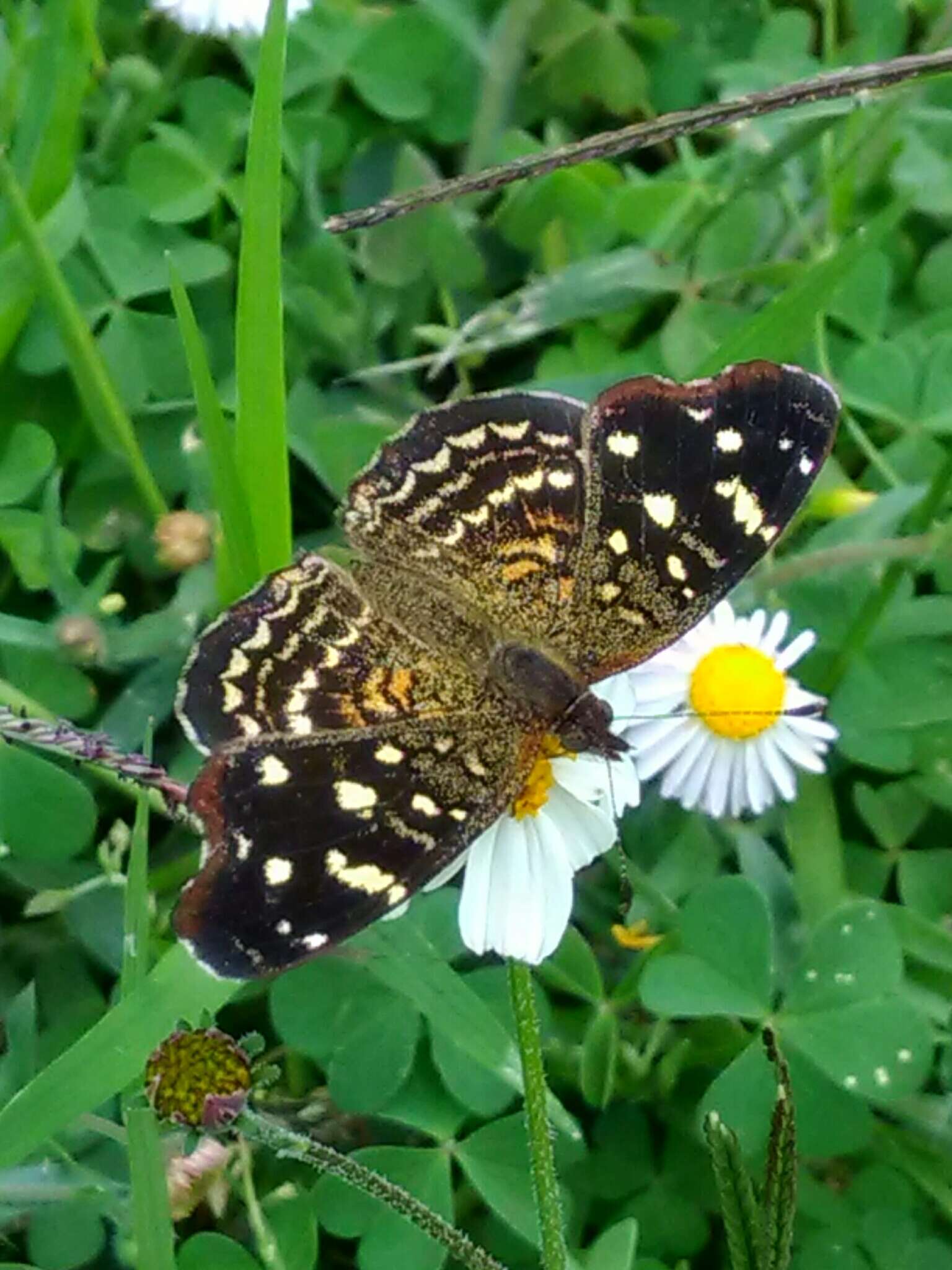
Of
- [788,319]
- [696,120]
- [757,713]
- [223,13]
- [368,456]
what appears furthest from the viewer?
[223,13]

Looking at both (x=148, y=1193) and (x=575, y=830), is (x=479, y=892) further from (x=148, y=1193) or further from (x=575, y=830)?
(x=148, y=1193)

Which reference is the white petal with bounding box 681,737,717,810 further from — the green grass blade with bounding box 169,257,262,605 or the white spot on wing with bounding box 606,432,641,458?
the green grass blade with bounding box 169,257,262,605

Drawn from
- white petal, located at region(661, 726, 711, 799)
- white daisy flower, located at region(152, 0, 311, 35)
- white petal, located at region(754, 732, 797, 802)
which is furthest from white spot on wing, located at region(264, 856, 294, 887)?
white daisy flower, located at region(152, 0, 311, 35)

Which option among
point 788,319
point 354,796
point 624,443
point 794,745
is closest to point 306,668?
point 354,796

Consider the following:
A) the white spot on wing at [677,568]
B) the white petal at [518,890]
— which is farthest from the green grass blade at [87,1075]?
the white spot on wing at [677,568]

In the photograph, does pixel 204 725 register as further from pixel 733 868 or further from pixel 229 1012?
pixel 733 868
